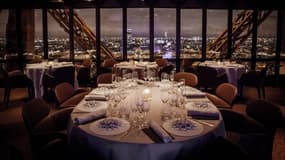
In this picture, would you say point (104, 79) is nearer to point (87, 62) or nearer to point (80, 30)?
point (87, 62)

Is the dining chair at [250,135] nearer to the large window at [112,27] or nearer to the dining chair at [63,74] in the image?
the dining chair at [63,74]

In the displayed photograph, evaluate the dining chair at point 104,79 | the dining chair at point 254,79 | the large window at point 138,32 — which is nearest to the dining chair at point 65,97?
the dining chair at point 104,79

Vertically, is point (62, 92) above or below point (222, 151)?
above

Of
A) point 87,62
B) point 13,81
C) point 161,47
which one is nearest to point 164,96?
point 13,81

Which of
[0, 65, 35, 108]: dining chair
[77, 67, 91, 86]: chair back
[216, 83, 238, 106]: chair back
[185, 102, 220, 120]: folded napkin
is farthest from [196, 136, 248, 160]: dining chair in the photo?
[77, 67, 91, 86]: chair back

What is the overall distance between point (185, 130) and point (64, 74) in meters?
4.42

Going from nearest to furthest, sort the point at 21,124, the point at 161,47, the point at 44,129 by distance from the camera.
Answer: the point at 44,129 → the point at 21,124 → the point at 161,47

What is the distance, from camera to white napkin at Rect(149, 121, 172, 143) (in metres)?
2.20

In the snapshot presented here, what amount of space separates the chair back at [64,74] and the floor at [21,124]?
97 cm

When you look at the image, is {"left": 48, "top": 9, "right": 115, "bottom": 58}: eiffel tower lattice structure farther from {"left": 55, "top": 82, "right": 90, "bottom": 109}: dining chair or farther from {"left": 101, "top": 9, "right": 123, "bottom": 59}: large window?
{"left": 55, "top": 82, "right": 90, "bottom": 109}: dining chair

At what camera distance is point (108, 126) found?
8.09ft

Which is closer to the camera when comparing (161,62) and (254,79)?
(254,79)

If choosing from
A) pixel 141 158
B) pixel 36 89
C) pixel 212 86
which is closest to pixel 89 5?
pixel 36 89

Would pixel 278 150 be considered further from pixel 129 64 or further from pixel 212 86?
pixel 129 64
